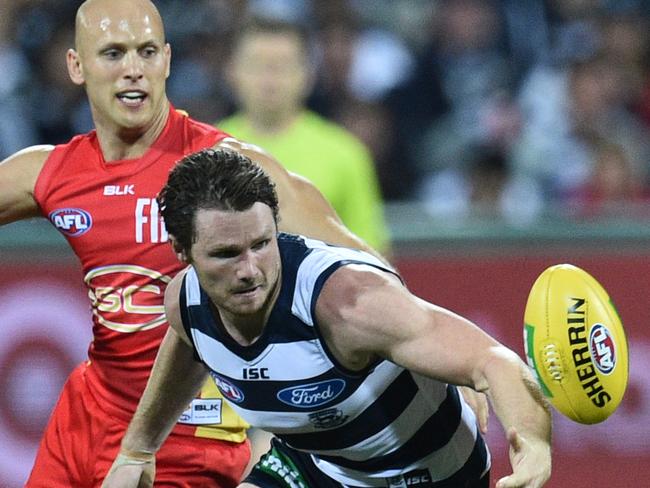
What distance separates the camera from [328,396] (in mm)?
3629

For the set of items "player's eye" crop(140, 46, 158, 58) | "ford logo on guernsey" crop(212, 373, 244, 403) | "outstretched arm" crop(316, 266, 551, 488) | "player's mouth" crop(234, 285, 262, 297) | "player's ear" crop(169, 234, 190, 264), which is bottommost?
"ford logo on guernsey" crop(212, 373, 244, 403)

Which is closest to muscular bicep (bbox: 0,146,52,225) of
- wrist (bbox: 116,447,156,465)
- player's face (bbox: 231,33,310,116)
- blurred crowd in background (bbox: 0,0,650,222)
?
wrist (bbox: 116,447,156,465)

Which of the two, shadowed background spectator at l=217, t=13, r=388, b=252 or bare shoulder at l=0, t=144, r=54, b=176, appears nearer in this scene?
bare shoulder at l=0, t=144, r=54, b=176

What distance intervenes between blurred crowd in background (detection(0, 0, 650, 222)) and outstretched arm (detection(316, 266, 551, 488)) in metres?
4.80

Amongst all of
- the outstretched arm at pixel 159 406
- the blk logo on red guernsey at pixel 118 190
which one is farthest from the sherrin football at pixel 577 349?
the blk logo on red guernsey at pixel 118 190

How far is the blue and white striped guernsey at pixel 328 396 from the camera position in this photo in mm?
3561

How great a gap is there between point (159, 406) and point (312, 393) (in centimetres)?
64

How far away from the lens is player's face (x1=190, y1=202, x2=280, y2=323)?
3430mm

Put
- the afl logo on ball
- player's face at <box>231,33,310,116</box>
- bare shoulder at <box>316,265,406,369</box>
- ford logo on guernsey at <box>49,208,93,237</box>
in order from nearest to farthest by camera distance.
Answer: bare shoulder at <box>316,265,406,369</box> < the afl logo on ball < ford logo on guernsey at <box>49,208,93,237</box> < player's face at <box>231,33,310,116</box>

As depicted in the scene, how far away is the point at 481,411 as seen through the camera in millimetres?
4074

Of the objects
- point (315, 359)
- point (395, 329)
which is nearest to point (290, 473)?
point (315, 359)

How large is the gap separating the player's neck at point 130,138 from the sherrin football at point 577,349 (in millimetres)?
1392

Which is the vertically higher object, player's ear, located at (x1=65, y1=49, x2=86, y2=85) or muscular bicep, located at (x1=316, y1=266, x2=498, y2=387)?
player's ear, located at (x1=65, y1=49, x2=86, y2=85)

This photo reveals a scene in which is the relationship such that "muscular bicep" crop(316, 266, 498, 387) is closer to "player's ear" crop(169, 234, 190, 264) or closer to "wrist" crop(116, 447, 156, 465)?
"player's ear" crop(169, 234, 190, 264)
